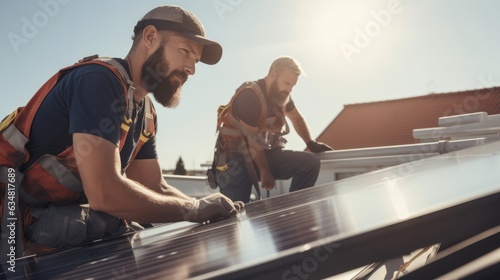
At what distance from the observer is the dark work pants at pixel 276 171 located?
4543 millimetres

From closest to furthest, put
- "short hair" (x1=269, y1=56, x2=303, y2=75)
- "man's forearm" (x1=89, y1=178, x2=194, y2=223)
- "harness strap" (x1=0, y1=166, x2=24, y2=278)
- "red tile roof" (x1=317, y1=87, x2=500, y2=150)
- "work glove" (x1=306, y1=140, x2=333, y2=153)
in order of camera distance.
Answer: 1. "harness strap" (x1=0, y1=166, x2=24, y2=278)
2. "man's forearm" (x1=89, y1=178, x2=194, y2=223)
3. "short hair" (x1=269, y1=56, x2=303, y2=75)
4. "work glove" (x1=306, y1=140, x2=333, y2=153)
5. "red tile roof" (x1=317, y1=87, x2=500, y2=150)

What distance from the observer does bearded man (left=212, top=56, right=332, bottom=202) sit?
454 centimetres

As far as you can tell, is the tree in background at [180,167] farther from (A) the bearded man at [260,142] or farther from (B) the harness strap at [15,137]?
(B) the harness strap at [15,137]

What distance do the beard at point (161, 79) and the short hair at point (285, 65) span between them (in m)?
2.08

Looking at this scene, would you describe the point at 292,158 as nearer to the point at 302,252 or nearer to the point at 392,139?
the point at 302,252

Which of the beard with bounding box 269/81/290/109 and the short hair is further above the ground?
the short hair

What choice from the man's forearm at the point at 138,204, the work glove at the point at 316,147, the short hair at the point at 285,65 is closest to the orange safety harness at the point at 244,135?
the short hair at the point at 285,65

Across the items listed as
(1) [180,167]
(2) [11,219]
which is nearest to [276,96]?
(2) [11,219]

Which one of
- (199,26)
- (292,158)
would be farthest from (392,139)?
(199,26)

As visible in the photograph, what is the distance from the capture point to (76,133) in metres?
1.99

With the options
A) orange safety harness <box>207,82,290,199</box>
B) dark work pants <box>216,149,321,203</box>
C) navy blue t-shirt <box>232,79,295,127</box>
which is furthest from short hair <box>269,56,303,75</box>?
dark work pants <box>216,149,321,203</box>

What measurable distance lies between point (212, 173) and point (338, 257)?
420 centimetres

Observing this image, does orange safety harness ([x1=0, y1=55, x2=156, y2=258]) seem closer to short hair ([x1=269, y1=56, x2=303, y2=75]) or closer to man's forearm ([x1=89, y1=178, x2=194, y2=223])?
man's forearm ([x1=89, y1=178, x2=194, y2=223])

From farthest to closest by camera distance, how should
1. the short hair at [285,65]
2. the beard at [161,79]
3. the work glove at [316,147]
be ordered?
1. the work glove at [316,147]
2. the short hair at [285,65]
3. the beard at [161,79]
